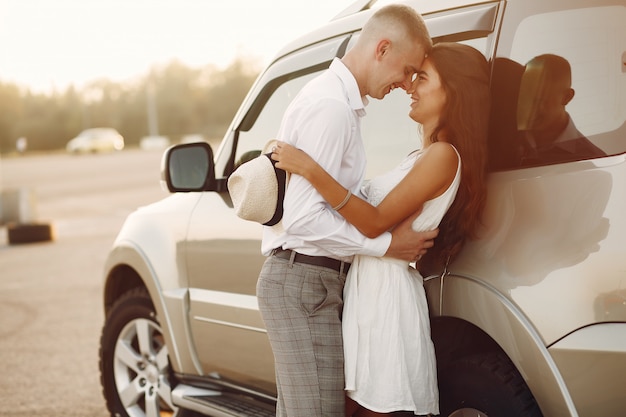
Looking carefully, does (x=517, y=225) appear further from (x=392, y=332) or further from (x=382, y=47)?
(x=382, y=47)

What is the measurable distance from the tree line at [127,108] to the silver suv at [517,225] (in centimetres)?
8048

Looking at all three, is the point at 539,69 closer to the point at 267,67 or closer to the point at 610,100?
the point at 610,100

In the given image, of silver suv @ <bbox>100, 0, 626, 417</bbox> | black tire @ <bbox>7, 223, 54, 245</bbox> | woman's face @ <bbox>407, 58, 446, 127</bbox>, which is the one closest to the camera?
silver suv @ <bbox>100, 0, 626, 417</bbox>

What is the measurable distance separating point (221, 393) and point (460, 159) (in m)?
1.98

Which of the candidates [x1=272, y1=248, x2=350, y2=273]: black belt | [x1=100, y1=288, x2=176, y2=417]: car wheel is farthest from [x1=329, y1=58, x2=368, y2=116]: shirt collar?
[x1=100, y1=288, x2=176, y2=417]: car wheel

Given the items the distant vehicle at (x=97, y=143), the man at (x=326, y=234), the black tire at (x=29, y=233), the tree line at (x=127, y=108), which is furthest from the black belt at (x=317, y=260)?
the tree line at (x=127, y=108)

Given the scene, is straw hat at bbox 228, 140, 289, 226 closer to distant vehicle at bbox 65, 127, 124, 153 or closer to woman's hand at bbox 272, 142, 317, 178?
woman's hand at bbox 272, 142, 317, 178

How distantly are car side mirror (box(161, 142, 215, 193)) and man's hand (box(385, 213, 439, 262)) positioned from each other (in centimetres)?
138

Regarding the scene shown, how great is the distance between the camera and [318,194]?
289 cm

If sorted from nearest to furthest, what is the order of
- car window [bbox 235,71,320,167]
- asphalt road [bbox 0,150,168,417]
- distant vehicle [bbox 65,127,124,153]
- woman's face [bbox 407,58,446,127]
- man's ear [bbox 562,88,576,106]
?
man's ear [bbox 562,88,576,106] < woman's face [bbox 407,58,446,127] < car window [bbox 235,71,320,167] < asphalt road [bbox 0,150,168,417] < distant vehicle [bbox 65,127,124,153]

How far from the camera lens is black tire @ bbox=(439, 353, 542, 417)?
275cm

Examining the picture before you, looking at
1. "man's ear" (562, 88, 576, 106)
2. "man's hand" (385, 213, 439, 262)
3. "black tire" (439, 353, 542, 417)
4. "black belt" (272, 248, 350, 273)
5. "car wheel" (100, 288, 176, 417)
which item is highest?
"man's ear" (562, 88, 576, 106)

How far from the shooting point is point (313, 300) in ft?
9.92

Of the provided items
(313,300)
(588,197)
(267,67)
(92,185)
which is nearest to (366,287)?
(313,300)
